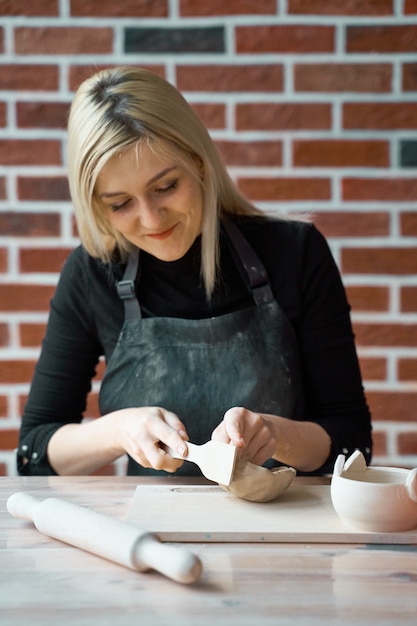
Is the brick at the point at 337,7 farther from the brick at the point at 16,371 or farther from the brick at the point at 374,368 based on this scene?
the brick at the point at 16,371

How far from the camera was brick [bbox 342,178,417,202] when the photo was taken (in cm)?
189

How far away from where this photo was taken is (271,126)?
1884 mm

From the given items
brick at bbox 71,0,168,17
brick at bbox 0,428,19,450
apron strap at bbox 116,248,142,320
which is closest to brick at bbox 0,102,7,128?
brick at bbox 71,0,168,17

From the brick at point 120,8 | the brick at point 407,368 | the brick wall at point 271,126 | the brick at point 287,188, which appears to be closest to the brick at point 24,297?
the brick wall at point 271,126

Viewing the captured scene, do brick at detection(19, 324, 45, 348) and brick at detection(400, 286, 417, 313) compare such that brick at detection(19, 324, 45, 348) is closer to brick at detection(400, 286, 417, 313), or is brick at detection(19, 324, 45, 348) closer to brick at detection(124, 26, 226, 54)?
brick at detection(124, 26, 226, 54)

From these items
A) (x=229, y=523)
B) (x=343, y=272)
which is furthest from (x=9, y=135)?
(x=229, y=523)

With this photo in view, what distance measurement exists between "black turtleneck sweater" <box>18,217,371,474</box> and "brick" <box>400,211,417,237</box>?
40 cm

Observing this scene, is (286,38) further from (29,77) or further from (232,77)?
(29,77)

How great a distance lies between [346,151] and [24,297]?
0.83 metres

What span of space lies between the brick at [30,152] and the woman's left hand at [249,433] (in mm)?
978

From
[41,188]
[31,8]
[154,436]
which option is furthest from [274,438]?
[31,8]

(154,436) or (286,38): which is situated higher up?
(286,38)

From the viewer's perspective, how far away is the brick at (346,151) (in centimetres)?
189

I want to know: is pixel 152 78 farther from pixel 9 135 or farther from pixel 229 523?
pixel 229 523
